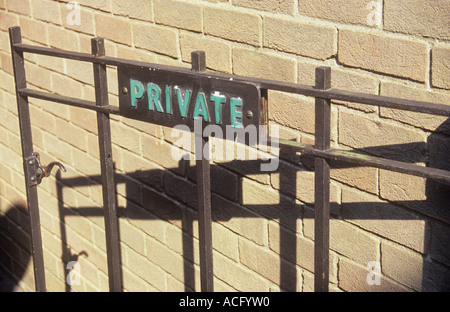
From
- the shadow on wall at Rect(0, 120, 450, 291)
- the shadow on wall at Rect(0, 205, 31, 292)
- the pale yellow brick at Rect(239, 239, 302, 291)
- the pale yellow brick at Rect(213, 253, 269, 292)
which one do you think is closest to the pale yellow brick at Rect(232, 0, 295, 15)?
the shadow on wall at Rect(0, 120, 450, 291)

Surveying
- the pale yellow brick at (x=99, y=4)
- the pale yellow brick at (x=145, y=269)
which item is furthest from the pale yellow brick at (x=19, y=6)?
the pale yellow brick at (x=145, y=269)

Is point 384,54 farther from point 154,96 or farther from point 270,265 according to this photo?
point 270,265

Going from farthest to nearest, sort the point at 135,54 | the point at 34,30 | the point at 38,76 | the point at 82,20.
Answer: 1. the point at 38,76
2. the point at 34,30
3. the point at 82,20
4. the point at 135,54

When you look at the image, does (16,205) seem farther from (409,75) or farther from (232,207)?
(409,75)

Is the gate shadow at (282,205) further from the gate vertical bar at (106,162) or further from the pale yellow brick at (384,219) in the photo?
the gate vertical bar at (106,162)

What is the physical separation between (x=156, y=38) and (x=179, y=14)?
0.58 feet

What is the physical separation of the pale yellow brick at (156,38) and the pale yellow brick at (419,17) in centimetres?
97

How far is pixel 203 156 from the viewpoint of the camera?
189 cm

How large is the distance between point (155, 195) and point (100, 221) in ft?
1.81

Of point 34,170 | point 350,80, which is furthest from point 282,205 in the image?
point 34,170

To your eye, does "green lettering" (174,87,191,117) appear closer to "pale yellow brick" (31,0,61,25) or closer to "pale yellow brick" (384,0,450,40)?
"pale yellow brick" (384,0,450,40)

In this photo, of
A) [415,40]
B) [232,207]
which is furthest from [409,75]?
[232,207]

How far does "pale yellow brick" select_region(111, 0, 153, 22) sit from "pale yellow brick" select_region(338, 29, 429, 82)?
0.96 meters

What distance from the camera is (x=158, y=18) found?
8.34ft
